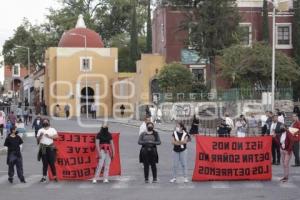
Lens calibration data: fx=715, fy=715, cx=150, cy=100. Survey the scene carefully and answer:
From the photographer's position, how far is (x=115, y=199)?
15.4 metres

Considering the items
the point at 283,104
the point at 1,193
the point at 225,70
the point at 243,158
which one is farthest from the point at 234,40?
the point at 1,193

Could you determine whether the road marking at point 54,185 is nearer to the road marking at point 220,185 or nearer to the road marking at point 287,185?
the road marking at point 220,185

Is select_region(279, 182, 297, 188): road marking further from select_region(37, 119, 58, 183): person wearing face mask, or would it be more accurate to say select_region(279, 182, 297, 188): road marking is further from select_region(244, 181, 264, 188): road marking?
select_region(37, 119, 58, 183): person wearing face mask

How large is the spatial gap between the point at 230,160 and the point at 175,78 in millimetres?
37526

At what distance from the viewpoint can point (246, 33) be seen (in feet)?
200

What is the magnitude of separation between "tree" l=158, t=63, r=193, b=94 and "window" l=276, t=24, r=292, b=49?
10708mm

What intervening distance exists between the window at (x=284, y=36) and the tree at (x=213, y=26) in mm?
7491

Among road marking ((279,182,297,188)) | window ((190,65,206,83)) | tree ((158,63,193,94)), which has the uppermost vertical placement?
window ((190,65,206,83))

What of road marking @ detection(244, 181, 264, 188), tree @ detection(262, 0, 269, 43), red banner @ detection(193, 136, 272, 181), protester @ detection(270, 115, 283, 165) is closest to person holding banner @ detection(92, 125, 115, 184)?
red banner @ detection(193, 136, 272, 181)

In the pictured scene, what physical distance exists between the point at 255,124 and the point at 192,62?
29851 mm

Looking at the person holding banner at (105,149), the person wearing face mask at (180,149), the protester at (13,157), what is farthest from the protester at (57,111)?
the person wearing face mask at (180,149)

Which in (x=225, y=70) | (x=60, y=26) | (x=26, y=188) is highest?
(x=60, y=26)

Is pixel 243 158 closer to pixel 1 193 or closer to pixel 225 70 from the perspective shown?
pixel 1 193

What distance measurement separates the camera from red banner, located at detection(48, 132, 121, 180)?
779 inches
